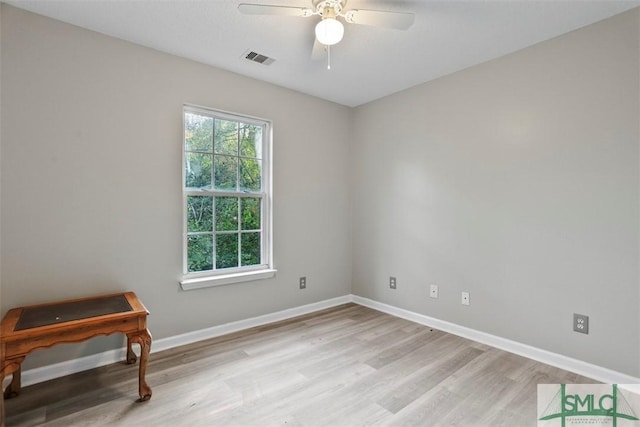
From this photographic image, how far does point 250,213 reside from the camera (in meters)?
3.25

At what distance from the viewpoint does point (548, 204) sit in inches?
96.6

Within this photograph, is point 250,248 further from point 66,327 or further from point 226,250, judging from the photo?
point 66,327

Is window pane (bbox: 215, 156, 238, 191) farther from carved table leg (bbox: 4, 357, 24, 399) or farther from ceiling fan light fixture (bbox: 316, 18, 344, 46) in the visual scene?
carved table leg (bbox: 4, 357, 24, 399)

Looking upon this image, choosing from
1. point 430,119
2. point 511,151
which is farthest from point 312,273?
point 511,151

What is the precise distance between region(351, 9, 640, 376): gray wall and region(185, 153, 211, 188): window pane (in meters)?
1.92

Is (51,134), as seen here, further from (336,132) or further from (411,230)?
(411,230)

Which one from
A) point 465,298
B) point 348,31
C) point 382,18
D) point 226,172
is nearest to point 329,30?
point 382,18

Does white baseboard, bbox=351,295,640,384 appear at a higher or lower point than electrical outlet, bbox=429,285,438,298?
lower

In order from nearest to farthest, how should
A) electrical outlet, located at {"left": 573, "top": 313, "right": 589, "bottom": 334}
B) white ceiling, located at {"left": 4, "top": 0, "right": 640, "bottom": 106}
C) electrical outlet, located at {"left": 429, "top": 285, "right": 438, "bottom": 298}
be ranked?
white ceiling, located at {"left": 4, "top": 0, "right": 640, "bottom": 106}
electrical outlet, located at {"left": 573, "top": 313, "right": 589, "bottom": 334}
electrical outlet, located at {"left": 429, "top": 285, "right": 438, "bottom": 298}

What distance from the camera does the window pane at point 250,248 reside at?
3.21 m

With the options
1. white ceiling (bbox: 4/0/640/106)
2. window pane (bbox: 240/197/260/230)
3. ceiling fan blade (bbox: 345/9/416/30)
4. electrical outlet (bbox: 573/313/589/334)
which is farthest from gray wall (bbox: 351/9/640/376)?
window pane (bbox: 240/197/260/230)

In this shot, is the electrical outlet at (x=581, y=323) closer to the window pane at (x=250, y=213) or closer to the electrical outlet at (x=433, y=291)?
the electrical outlet at (x=433, y=291)

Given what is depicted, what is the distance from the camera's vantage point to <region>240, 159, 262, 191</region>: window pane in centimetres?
319

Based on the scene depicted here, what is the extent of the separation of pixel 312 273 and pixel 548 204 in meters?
2.35
